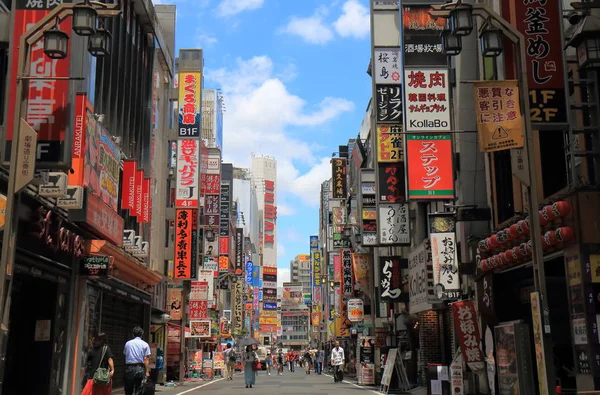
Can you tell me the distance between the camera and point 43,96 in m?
14.3

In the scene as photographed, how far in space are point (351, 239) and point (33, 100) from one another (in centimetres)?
4142

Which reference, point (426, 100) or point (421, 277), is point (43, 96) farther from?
point (421, 277)

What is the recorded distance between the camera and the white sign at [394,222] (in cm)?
2736

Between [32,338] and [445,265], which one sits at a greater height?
[445,265]

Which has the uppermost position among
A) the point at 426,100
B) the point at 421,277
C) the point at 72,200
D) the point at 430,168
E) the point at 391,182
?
the point at 426,100

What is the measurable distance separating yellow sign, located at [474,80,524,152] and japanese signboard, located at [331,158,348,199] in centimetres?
4781

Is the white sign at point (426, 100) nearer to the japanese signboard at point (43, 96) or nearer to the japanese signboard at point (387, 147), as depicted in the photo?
the japanese signboard at point (387, 147)

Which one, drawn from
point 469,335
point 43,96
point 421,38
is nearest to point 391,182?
point 421,38

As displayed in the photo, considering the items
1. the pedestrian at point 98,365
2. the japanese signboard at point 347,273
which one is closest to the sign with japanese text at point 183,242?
the japanese signboard at point 347,273

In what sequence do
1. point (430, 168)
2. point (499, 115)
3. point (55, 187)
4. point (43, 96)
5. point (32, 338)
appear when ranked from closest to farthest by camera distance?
point (499, 115)
point (43, 96)
point (55, 187)
point (32, 338)
point (430, 168)

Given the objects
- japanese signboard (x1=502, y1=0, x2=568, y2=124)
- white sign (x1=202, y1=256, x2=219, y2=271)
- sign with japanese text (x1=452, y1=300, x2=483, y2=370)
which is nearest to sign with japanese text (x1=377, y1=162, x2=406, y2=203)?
sign with japanese text (x1=452, y1=300, x2=483, y2=370)

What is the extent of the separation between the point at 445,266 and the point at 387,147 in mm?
7168

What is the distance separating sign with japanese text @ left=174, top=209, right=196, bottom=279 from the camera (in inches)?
1325

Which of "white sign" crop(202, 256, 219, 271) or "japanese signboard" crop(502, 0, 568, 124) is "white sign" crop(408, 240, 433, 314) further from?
"white sign" crop(202, 256, 219, 271)
